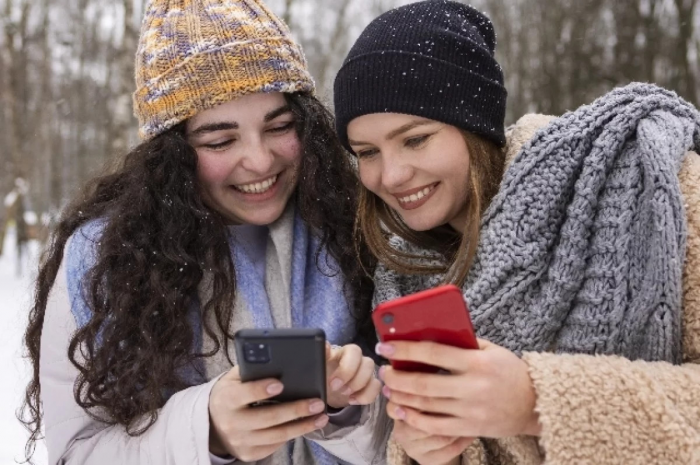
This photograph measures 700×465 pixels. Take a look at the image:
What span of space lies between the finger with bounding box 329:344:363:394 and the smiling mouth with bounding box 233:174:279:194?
697mm

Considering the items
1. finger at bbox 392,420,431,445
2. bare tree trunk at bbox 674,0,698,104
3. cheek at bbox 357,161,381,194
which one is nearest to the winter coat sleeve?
finger at bbox 392,420,431,445

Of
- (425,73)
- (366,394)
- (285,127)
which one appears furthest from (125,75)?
(366,394)

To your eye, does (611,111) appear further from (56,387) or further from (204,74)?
(56,387)

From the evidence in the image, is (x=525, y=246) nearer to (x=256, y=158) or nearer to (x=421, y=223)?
(x=421, y=223)

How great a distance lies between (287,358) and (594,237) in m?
0.82

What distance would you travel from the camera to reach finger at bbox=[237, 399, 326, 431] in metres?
1.45

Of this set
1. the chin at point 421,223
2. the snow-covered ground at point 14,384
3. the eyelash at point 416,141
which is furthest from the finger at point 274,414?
the snow-covered ground at point 14,384

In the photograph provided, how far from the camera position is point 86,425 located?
6.11ft

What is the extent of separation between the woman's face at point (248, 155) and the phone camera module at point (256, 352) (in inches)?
30.5

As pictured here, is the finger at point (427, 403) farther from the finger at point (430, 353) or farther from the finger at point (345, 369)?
the finger at point (345, 369)

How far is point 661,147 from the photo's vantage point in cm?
153

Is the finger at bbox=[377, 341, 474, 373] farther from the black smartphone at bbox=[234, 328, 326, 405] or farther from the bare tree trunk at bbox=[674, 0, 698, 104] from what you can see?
the bare tree trunk at bbox=[674, 0, 698, 104]

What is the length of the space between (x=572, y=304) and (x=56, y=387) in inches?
56.6

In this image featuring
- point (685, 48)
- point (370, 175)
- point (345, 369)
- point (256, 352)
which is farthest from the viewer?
point (685, 48)
